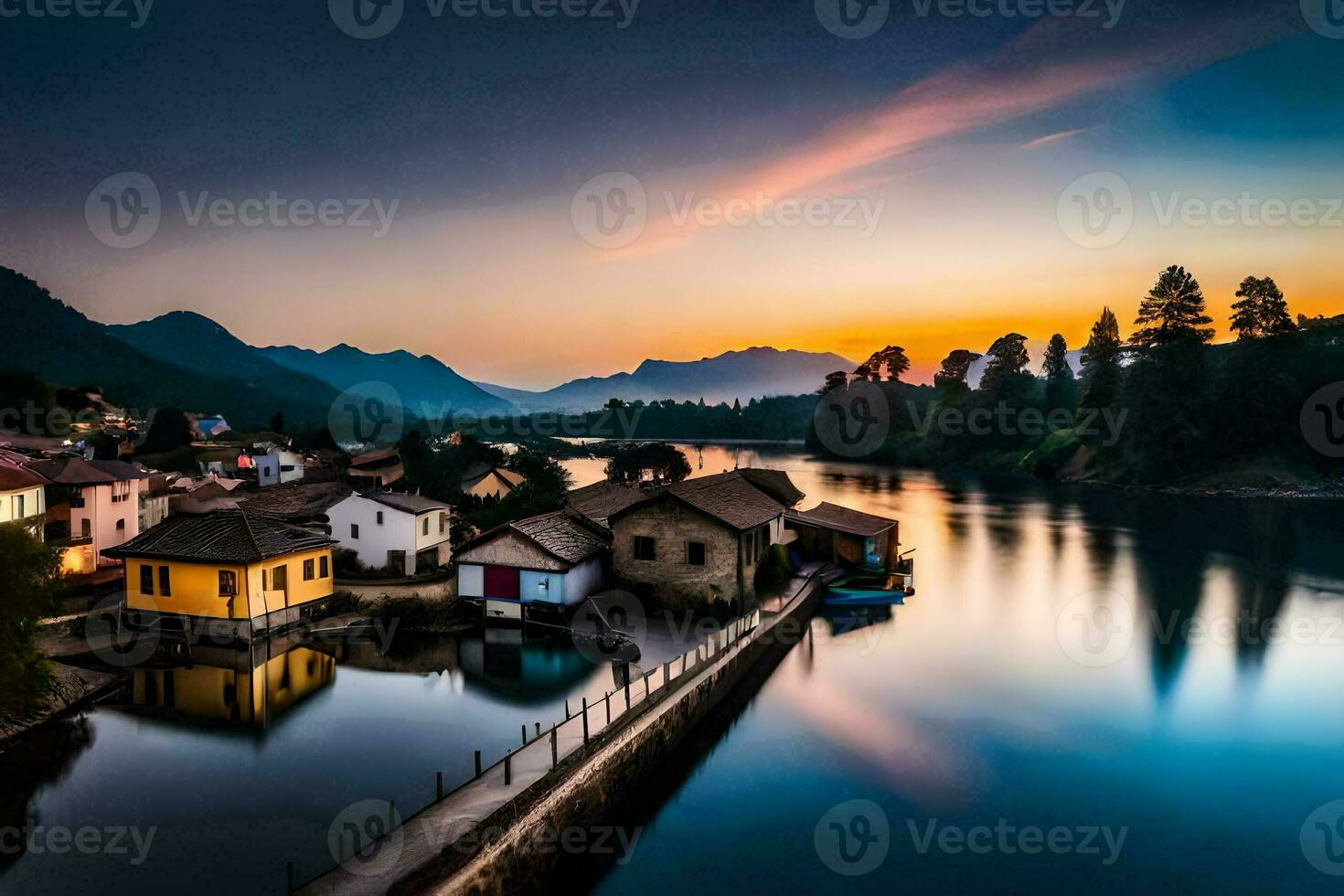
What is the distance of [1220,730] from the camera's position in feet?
66.2

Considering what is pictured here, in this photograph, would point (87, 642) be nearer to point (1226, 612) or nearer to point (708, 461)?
point (1226, 612)

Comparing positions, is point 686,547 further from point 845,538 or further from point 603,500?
point 845,538

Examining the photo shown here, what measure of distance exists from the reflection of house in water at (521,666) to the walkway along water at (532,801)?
2713 mm

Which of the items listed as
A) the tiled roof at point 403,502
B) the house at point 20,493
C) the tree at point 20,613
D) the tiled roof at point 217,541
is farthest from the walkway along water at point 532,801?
the house at point 20,493

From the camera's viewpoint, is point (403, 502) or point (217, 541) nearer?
point (217, 541)

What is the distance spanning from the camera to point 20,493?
24797 mm

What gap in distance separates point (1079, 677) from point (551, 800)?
1941 cm

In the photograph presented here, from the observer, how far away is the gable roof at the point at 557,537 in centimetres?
2434

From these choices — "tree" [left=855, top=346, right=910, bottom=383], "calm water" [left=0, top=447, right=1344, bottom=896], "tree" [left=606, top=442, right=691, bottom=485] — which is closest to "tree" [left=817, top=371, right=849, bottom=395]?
"tree" [left=855, top=346, right=910, bottom=383]

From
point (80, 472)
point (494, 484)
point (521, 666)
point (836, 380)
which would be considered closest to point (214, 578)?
point (521, 666)

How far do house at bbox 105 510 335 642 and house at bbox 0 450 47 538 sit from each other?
16.1 feet

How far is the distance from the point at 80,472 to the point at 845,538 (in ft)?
103

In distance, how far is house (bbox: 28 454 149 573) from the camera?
26812 millimetres

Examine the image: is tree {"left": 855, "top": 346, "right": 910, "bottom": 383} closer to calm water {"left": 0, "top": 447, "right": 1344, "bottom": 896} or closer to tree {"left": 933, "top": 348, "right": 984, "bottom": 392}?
tree {"left": 933, "top": 348, "right": 984, "bottom": 392}
